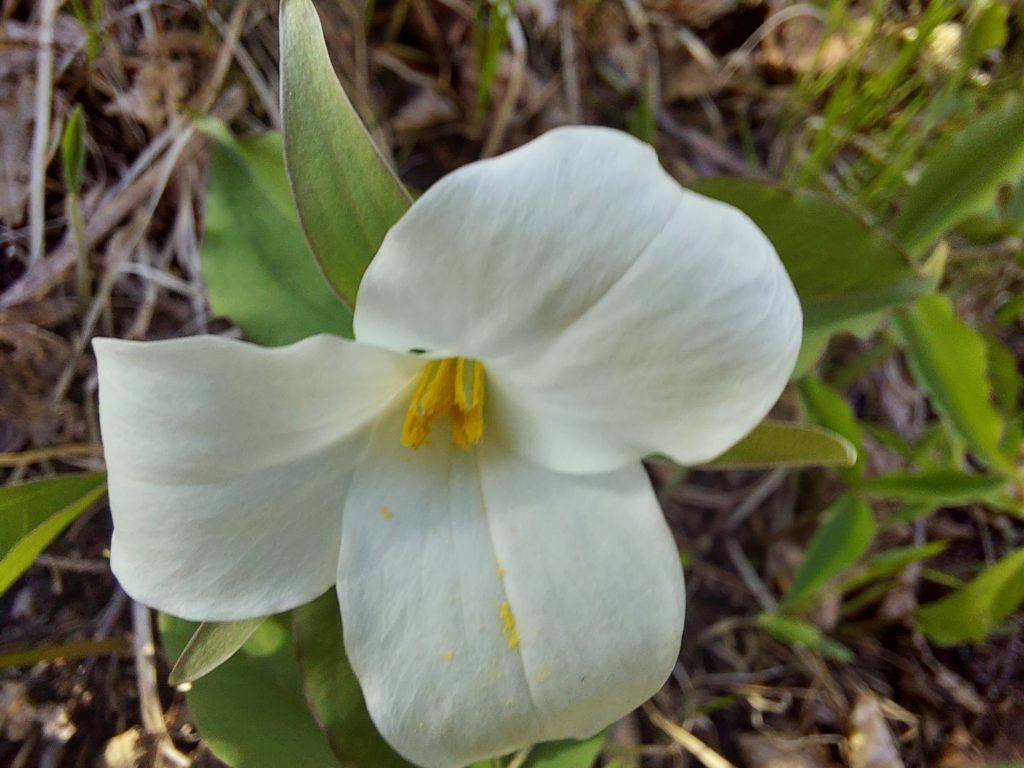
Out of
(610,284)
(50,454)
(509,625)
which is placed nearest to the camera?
(610,284)

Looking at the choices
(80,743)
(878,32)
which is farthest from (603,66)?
(80,743)

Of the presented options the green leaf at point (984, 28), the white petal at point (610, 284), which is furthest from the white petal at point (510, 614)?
the green leaf at point (984, 28)

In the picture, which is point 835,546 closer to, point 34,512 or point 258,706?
point 258,706

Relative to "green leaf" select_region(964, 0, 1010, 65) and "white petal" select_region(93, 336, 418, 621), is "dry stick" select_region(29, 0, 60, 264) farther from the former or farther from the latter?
"green leaf" select_region(964, 0, 1010, 65)

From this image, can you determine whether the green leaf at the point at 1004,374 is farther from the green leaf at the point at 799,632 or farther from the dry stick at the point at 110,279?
the dry stick at the point at 110,279

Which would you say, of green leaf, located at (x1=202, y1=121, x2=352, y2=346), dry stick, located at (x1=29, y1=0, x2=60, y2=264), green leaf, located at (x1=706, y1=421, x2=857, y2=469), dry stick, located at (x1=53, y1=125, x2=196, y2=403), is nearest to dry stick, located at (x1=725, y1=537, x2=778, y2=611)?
green leaf, located at (x1=706, y1=421, x2=857, y2=469)

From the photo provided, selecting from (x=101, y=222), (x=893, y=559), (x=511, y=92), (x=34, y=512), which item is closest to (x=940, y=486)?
(x=893, y=559)

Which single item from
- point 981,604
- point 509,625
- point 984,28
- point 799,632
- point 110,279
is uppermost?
point 984,28
